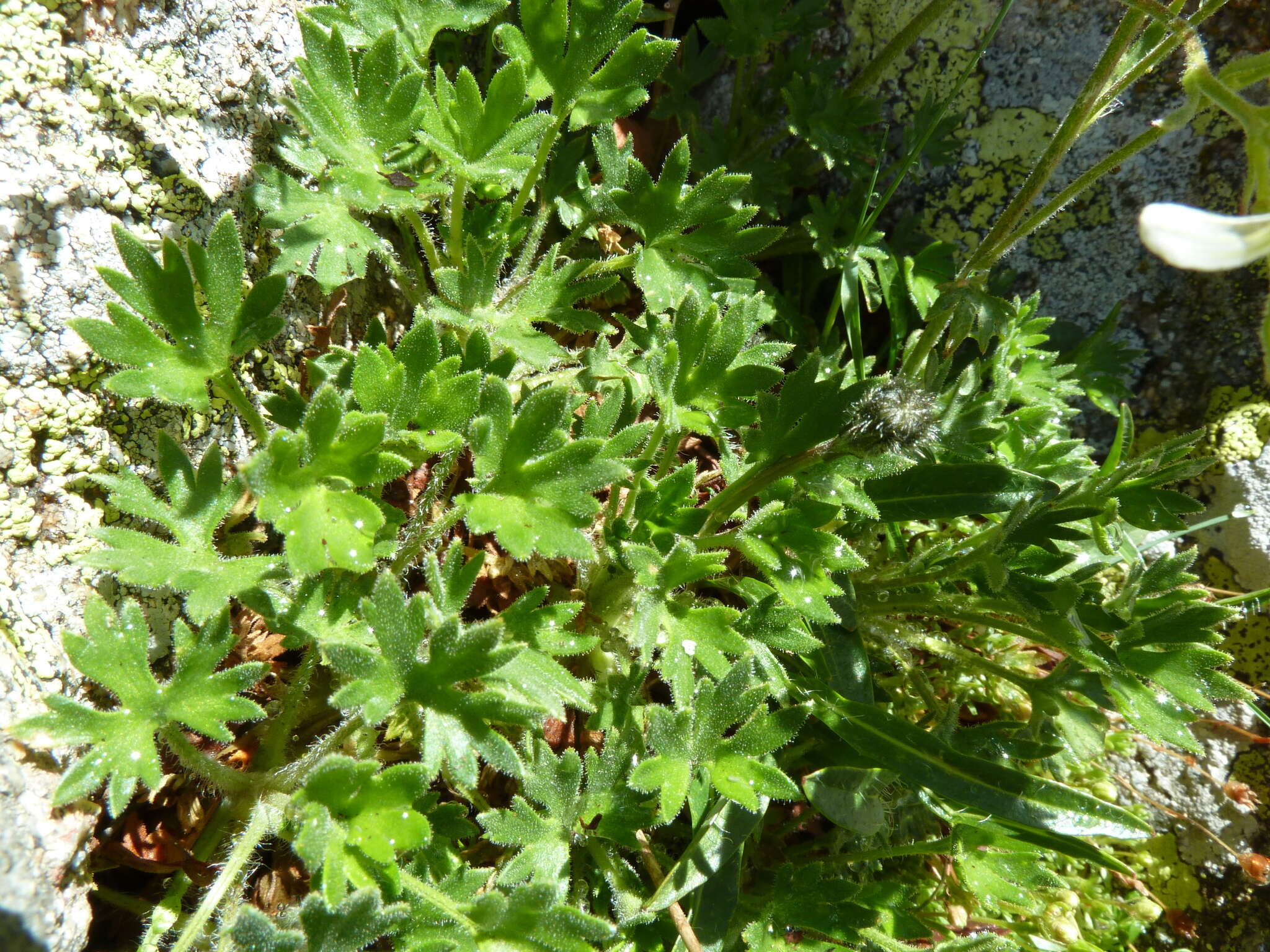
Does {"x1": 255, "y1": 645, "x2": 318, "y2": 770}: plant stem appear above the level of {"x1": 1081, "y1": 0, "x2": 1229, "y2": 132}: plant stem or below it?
below

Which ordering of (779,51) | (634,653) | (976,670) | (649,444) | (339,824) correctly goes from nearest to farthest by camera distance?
(339,824) → (649,444) → (634,653) → (976,670) → (779,51)

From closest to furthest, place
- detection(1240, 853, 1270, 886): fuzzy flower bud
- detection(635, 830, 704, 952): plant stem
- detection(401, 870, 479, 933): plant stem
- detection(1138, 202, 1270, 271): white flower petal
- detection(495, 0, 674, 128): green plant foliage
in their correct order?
detection(1138, 202, 1270, 271): white flower petal < detection(401, 870, 479, 933): plant stem < detection(635, 830, 704, 952): plant stem < detection(495, 0, 674, 128): green plant foliage < detection(1240, 853, 1270, 886): fuzzy flower bud

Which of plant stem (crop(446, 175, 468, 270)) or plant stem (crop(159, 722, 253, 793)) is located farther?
plant stem (crop(446, 175, 468, 270))

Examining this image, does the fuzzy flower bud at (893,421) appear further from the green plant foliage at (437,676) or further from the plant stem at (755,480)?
the green plant foliage at (437,676)

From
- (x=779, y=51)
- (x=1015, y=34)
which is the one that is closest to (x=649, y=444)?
(x=779, y=51)

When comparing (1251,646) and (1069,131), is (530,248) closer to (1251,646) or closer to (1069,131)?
(1069,131)

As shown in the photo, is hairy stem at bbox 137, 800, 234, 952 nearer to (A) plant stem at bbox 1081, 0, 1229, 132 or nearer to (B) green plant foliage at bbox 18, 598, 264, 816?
(B) green plant foliage at bbox 18, 598, 264, 816

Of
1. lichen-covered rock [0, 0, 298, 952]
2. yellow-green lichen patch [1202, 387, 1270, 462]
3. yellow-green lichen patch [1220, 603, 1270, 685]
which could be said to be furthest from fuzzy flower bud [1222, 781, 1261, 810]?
lichen-covered rock [0, 0, 298, 952]

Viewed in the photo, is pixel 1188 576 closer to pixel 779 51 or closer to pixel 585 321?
pixel 585 321
